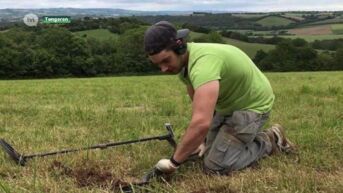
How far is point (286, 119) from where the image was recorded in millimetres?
8227

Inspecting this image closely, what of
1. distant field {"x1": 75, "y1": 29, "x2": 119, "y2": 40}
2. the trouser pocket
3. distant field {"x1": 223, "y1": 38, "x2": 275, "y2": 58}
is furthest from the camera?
distant field {"x1": 75, "y1": 29, "x2": 119, "y2": 40}

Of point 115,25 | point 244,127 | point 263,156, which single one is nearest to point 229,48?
point 244,127

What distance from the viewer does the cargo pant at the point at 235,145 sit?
4941 mm

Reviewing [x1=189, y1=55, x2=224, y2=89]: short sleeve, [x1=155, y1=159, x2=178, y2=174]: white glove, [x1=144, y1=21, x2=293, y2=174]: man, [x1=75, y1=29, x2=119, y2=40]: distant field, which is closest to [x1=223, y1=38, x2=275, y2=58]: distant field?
[x1=75, y1=29, x2=119, y2=40]: distant field

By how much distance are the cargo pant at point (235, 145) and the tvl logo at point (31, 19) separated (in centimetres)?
8765

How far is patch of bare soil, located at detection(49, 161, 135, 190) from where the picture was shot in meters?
4.43

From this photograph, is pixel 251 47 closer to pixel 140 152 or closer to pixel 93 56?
pixel 93 56

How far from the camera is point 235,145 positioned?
5.12m

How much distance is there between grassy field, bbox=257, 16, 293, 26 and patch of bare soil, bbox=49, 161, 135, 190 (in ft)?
334

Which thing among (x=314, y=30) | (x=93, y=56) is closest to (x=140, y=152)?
(x=93, y=56)

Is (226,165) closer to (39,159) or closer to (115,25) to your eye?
(39,159)

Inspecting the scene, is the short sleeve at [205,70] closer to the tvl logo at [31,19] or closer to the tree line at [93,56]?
the tree line at [93,56]

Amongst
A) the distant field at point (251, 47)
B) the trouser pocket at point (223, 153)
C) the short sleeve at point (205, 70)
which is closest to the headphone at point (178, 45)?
the short sleeve at point (205, 70)

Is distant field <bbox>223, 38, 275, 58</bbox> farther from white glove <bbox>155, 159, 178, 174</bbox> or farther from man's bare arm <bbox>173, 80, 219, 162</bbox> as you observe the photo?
man's bare arm <bbox>173, 80, 219, 162</bbox>
